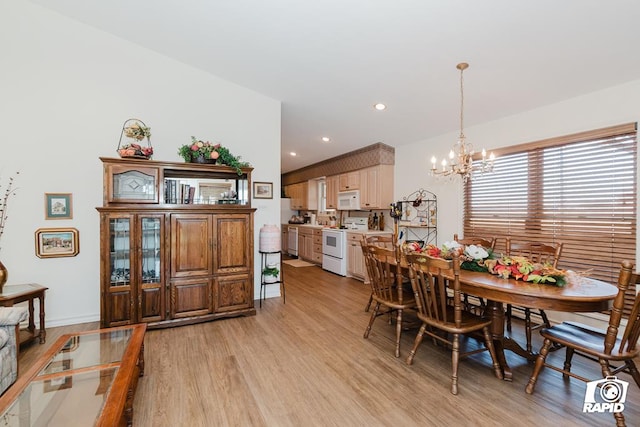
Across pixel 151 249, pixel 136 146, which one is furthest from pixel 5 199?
pixel 151 249

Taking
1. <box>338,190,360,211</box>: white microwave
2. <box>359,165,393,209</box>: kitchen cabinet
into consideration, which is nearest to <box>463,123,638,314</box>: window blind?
<box>359,165,393,209</box>: kitchen cabinet

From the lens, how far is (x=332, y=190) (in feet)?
23.8

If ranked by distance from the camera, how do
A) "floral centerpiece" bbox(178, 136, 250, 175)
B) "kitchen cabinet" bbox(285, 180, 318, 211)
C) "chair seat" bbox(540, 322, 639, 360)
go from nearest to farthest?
"chair seat" bbox(540, 322, 639, 360) < "floral centerpiece" bbox(178, 136, 250, 175) < "kitchen cabinet" bbox(285, 180, 318, 211)

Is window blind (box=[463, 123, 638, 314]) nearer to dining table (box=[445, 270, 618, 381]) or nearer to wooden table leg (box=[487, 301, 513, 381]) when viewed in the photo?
dining table (box=[445, 270, 618, 381])

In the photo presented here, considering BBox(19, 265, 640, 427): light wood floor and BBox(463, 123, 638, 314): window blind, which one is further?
BBox(463, 123, 638, 314): window blind

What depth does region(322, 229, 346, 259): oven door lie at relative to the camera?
603cm

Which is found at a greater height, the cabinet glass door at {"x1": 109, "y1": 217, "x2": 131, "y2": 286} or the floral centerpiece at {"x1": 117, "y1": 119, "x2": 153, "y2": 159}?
the floral centerpiece at {"x1": 117, "y1": 119, "x2": 153, "y2": 159}

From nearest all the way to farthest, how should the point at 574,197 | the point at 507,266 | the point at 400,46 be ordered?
the point at 507,266 → the point at 400,46 → the point at 574,197

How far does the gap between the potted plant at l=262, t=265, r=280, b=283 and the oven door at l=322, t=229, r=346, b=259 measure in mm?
1722

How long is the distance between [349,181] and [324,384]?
4744mm

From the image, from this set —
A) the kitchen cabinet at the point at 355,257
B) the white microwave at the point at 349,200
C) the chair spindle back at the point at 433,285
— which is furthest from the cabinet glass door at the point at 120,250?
the white microwave at the point at 349,200

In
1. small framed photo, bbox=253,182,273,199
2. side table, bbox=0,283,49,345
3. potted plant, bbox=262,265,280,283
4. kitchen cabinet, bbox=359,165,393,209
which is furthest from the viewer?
kitchen cabinet, bbox=359,165,393,209

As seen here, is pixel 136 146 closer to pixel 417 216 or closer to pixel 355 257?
pixel 355 257

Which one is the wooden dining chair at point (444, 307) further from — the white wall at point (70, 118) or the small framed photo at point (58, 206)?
the small framed photo at point (58, 206)
